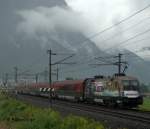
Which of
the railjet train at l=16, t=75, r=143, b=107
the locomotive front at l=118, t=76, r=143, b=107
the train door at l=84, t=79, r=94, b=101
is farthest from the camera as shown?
the train door at l=84, t=79, r=94, b=101

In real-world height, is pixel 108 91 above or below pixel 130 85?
below

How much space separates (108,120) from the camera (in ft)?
126

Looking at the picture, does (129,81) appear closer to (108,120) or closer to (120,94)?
(120,94)

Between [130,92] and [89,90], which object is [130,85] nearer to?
[130,92]

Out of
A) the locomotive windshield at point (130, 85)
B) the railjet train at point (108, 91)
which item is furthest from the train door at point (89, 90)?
the locomotive windshield at point (130, 85)

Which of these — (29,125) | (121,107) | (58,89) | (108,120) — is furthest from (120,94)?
(58,89)

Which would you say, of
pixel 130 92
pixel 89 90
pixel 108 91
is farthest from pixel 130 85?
pixel 89 90

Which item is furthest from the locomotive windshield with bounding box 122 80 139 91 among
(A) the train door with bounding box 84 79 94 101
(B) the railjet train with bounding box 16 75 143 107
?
(A) the train door with bounding box 84 79 94 101

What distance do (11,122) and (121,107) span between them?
18661 millimetres

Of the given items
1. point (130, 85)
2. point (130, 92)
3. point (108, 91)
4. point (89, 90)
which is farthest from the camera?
point (89, 90)

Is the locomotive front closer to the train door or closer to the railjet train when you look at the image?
the railjet train

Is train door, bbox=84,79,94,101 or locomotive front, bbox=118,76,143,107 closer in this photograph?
locomotive front, bbox=118,76,143,107

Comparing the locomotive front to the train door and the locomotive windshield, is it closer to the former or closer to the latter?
the locomotive windshield

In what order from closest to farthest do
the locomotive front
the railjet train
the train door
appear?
the locomotive front < the railjet train < the train door
